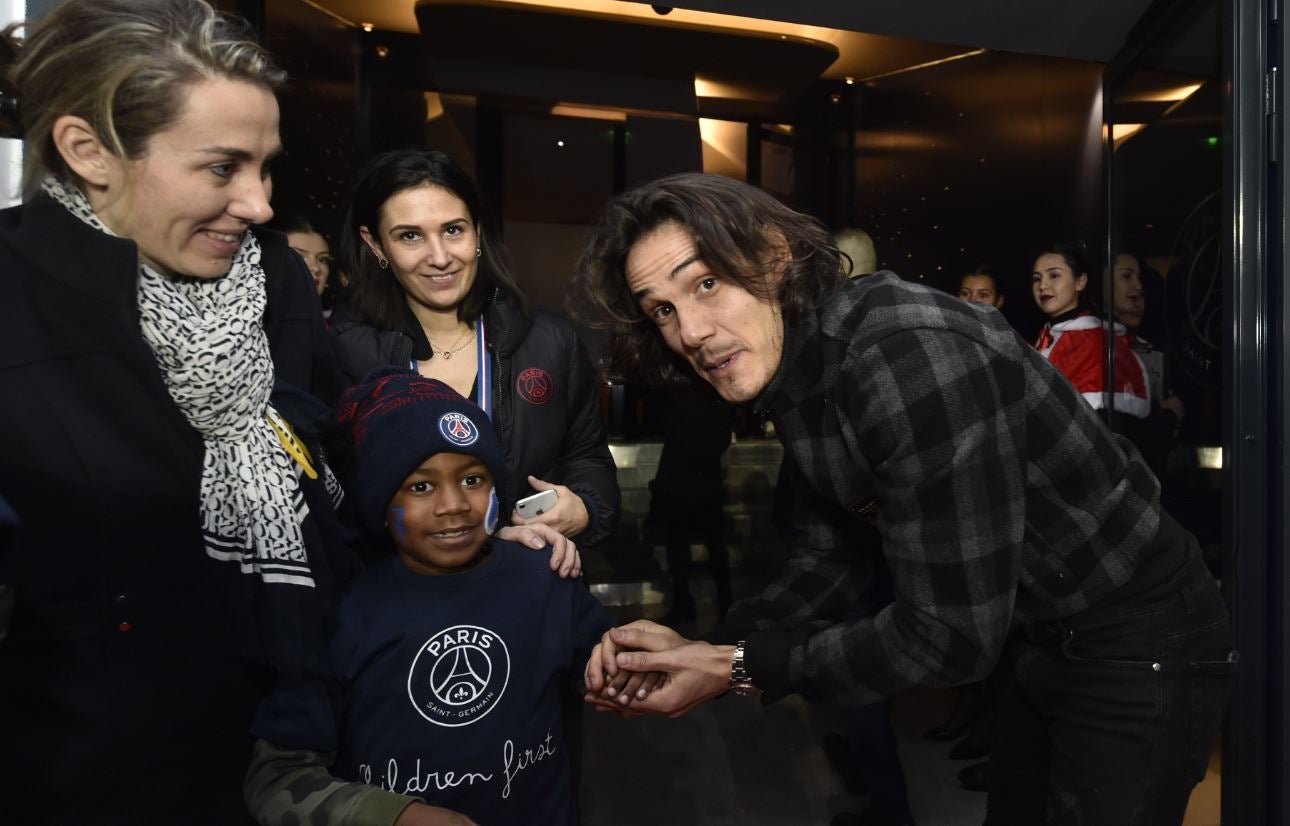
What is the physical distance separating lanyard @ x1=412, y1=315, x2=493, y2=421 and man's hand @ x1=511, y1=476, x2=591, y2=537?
7.4 inches

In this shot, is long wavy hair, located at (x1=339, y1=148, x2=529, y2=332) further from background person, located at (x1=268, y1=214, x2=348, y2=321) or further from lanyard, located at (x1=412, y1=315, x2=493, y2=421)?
background person, located at (x1=268, y1=214, x2=348, y2=321)

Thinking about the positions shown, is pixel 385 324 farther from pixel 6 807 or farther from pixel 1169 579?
pixel 1169 579

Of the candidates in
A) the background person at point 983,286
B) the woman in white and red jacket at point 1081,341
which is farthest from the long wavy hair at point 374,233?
the background person at point 983,286

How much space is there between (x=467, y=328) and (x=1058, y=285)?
239 centimetres

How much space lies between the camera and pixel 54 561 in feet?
3.08

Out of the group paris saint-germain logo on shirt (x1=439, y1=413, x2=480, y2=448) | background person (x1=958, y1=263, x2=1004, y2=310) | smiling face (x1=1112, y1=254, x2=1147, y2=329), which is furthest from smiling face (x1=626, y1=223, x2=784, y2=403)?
background person (x1=958, y1=263, x2=1004, y2=310)

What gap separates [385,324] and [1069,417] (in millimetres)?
1268

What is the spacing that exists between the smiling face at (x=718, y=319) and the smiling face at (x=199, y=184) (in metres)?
0.56

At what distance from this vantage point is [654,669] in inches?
54.0

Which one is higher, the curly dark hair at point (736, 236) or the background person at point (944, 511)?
the curly dark hair at point (736, 236)

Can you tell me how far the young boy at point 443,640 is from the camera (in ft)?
→ 3.92

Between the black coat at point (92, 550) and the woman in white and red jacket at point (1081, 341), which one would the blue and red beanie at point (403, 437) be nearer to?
the black coat at point (92, 550)

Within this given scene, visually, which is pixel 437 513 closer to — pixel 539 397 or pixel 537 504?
pixel 537 504

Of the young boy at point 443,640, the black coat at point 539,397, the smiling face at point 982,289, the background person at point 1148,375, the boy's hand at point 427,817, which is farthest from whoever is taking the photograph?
the smiling face at point 982,289
